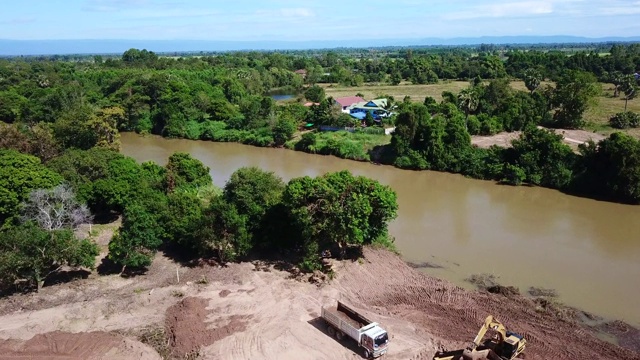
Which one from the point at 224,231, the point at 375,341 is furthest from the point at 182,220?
the point at 375,341

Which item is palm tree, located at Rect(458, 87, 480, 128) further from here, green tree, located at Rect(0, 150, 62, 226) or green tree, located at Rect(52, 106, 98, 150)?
green tree, located at Rect(0, 150, 62, 226)

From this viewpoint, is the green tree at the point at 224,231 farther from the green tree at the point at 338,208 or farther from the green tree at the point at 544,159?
the green tree at the point at 544,159

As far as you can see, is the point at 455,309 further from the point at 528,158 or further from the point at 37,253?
the point at 528,158

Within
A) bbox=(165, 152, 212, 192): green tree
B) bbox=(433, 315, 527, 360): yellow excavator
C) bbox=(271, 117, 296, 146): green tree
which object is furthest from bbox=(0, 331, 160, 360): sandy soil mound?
bbox=(271, 117, 296, 146): green tree

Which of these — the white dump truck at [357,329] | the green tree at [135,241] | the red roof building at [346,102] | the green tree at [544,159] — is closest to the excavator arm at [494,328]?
the white dump truck at [357,329]

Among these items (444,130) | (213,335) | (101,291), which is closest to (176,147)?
(444,130)

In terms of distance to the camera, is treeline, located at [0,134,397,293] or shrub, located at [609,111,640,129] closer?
treeline, located at [0,134,397,293]
